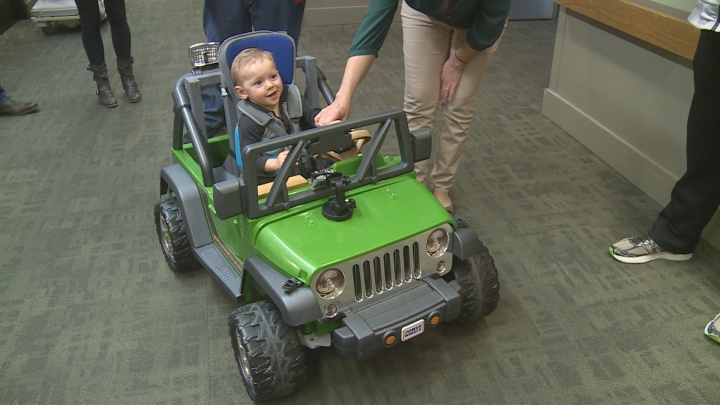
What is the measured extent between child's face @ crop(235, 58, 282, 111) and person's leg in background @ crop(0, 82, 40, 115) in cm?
202

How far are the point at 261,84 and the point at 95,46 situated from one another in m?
1.87

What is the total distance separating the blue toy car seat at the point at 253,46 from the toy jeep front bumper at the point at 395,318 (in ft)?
2.03

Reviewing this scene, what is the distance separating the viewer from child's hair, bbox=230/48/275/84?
5.34 feet

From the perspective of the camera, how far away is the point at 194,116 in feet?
5.79

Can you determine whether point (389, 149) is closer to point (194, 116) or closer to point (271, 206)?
point (194, 116)

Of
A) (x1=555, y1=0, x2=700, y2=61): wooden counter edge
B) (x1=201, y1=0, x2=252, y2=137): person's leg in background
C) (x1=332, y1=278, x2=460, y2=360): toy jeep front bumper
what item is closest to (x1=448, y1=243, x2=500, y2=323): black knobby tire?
(x1=332, y1=278, x2=460, y2=360): toy jeep front bumper

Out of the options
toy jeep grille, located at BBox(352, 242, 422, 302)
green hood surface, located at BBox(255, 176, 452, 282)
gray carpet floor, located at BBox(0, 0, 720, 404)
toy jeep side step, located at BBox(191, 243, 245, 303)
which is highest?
green hood surface, located at BBox(255, 176, 452, 282)

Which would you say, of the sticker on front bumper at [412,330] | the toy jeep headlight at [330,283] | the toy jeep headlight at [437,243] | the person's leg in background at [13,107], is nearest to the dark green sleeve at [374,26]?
the toy jeep headlight at [437,243]

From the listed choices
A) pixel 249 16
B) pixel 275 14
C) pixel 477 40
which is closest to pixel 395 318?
pixel 477 40

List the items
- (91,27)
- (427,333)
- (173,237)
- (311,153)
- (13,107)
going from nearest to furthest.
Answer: (311,153) < (427,333) < (173,237) < (91,27) < (13,107)

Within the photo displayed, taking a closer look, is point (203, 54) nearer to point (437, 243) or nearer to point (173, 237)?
point (173, 237)

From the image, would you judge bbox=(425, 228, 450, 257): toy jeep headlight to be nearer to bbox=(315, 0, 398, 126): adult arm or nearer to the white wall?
bbox=(315, 0, 398, 126): adult arm

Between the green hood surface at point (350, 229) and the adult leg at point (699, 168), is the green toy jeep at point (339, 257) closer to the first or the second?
the green hood surface at point (350, 229)

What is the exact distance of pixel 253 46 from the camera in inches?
66.3
